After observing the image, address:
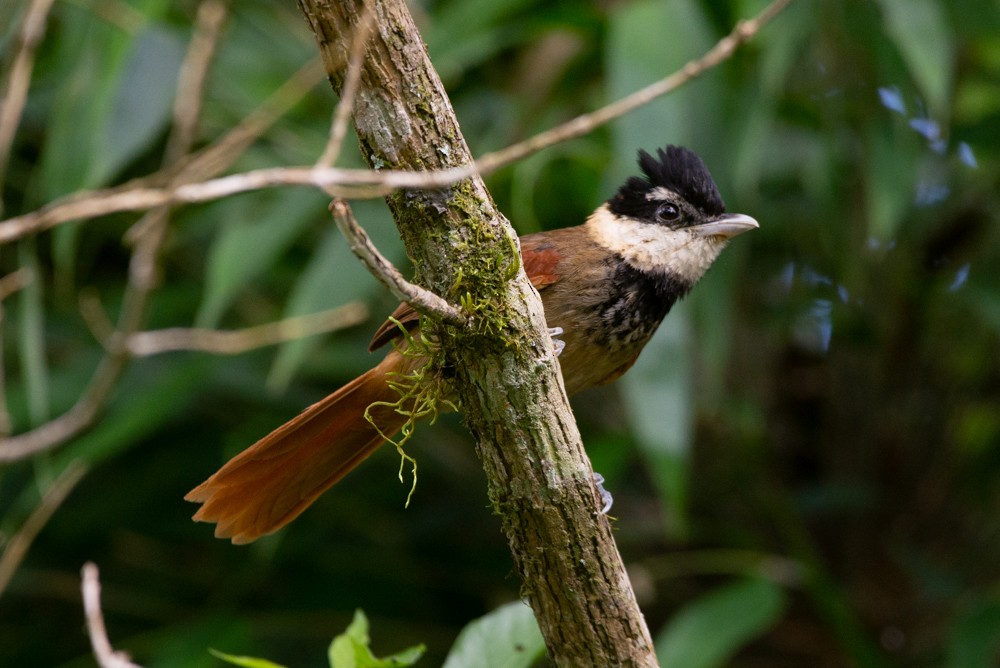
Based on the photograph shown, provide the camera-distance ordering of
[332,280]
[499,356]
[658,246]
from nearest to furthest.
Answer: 1. [499,356]
2. [658,246]
3. [332,280]

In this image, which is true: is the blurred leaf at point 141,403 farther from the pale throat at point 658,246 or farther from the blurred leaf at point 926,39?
the blurred leaf at point 926,39

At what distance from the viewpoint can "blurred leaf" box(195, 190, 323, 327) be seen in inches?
141

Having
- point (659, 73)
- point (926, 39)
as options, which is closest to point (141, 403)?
point (659, 73)

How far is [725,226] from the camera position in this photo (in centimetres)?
308

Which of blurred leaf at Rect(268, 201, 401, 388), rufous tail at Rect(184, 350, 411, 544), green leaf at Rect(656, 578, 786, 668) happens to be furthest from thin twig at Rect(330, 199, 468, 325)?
green leaf at Rect(656, 578, 786, 668)

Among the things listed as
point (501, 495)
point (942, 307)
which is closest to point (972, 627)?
point (942, 307)

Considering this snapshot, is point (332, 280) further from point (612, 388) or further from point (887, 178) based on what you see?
point (887, 178)

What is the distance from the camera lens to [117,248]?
15.9 feet

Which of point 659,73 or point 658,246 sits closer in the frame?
point 658,246

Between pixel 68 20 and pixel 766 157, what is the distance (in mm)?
2696

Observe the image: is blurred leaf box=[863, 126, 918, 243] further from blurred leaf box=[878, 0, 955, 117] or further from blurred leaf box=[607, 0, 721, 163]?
blurred leaf box=[607, 0, 721, 163]

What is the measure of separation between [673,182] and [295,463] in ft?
4.14

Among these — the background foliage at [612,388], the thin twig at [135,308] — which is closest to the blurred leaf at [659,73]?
the background foliage at [612,388]

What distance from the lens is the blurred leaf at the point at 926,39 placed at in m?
3.41
